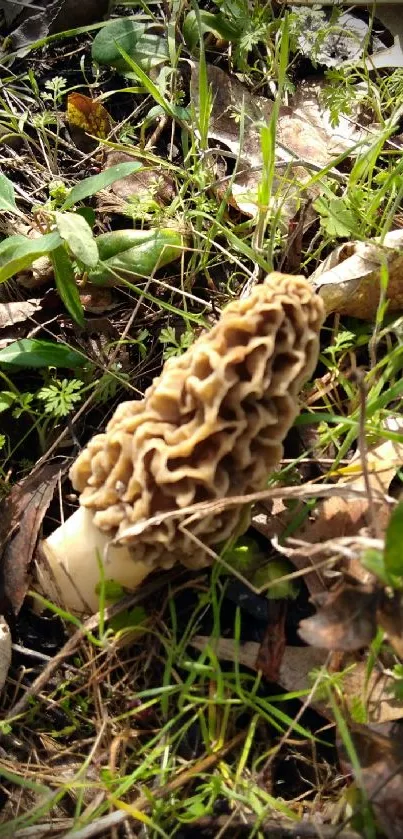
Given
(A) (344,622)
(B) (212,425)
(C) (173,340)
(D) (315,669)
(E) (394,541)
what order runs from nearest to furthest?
(E) (394,541) < (A) (344,622) < (B) (212,425) < (D) (315,669) < (C) (173,340)

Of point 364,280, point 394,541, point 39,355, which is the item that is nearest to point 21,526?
point 39,355

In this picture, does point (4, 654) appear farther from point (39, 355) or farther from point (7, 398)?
point (39, 355)

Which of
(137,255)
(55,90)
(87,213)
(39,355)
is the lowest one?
A: (39,355)

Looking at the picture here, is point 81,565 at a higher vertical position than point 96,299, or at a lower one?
lower

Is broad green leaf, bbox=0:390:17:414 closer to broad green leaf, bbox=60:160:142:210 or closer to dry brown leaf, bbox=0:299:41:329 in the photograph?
dry brown leaf, bbox=0:299:41:329

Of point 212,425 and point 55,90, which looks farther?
point 55,90

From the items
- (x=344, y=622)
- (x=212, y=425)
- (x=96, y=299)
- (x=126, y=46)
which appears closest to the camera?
(x=344, y=622)

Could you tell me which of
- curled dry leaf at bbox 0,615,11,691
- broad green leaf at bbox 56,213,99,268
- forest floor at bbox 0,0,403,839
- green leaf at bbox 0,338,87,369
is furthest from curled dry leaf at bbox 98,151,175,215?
curled dry leaf at bbox 0,615,11,691
